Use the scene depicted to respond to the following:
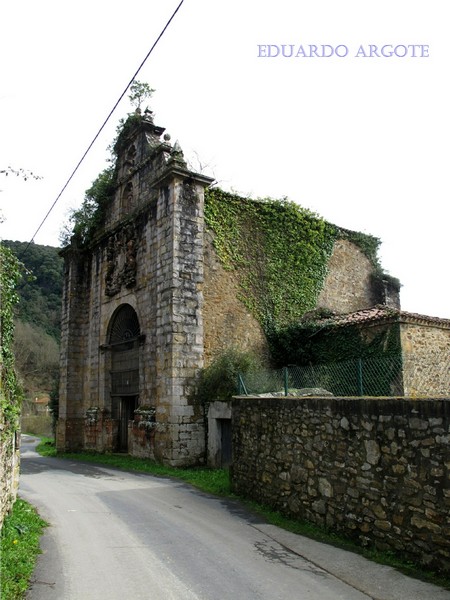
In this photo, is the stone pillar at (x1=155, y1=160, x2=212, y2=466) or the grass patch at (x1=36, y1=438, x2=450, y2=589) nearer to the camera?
the grass patch at (x1=36, y1=438, x2=450, y2=589)

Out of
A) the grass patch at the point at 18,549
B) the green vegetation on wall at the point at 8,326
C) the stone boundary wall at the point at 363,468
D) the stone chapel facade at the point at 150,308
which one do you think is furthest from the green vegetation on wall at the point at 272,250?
the grass patch at the point at 18,549

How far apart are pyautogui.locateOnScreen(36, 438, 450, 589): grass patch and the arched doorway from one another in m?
1.50

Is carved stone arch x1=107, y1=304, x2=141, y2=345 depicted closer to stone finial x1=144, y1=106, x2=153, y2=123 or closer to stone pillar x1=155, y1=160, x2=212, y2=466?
stone pillar x1=155, y1=160, x2=212, y2=466

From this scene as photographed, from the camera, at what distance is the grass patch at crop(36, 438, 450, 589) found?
5.68 meters

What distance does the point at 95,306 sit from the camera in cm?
2123

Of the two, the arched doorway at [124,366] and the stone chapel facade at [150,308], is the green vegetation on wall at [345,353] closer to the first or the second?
the stone chapel facade at [150,308]

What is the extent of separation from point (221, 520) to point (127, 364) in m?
10.9

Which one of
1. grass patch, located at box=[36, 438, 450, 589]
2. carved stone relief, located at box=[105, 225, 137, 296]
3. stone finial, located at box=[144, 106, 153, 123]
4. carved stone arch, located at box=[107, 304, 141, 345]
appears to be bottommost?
grass patch, located at box=[36, 438, 450, 589]

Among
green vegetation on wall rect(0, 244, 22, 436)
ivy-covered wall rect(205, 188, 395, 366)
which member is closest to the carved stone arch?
ivy-covered wall rect(205, 188, 395, 366)

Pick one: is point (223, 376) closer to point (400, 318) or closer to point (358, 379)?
point (400, 318)

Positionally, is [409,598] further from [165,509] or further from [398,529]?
[165,509]

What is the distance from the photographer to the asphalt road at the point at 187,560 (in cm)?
516

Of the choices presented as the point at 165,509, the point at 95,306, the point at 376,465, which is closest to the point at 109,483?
the point at 165,509

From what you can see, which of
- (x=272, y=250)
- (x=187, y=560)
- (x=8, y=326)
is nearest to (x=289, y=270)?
(x=272, y=250)
